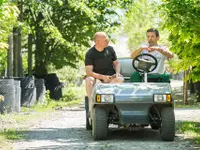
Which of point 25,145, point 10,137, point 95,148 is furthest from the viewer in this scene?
point 10,137

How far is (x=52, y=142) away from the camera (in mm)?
8742

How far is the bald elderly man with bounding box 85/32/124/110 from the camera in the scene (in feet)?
31.3

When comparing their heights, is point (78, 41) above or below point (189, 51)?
above

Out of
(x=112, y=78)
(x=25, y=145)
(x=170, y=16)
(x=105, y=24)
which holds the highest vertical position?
(x=105, y=24)

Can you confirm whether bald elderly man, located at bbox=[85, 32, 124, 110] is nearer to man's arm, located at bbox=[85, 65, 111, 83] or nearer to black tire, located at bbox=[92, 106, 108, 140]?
man's arm, located at bbox=[85, 65, 111, 83]

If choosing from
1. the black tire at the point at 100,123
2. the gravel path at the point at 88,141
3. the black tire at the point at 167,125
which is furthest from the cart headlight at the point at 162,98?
the black tire at the point at 100,123

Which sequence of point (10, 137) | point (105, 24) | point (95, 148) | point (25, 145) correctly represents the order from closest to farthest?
1. point (95, 148)
2. point (25, 145)
3. point (10, 137)
4. point (105, 24)

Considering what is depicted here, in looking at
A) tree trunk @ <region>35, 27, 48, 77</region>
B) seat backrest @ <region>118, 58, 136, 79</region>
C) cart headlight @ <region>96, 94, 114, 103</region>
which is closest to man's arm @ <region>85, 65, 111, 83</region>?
cart headlight @ <region>96, 94, 114, 103</region>

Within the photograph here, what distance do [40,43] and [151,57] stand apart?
60.4ft

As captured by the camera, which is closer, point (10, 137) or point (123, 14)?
point (10, 137)

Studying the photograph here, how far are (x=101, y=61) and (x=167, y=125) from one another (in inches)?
74.2

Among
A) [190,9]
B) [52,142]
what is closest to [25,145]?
[52,142]

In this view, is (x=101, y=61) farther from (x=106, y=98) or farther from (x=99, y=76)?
(x=106, y=98)

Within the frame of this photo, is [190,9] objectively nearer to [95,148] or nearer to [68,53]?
[95,148]
